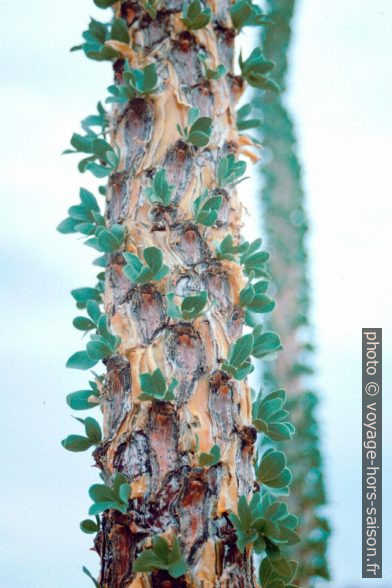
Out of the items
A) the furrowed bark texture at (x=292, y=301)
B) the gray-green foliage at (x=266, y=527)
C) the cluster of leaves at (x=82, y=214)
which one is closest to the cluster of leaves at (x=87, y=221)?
the cluster of leaves at (x=82, y=214)

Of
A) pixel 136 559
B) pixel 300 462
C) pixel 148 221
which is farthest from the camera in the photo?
pixel 300 462

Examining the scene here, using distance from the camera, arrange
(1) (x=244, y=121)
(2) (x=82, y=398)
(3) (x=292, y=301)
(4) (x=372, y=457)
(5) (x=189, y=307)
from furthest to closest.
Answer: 1. (3) (x=292, y=301)
2. (4) (x=372, y=457)
3. (1) (x=244, y=121)
4. (2) (x=82, y=398)
5. (5) (x=189, y=307)

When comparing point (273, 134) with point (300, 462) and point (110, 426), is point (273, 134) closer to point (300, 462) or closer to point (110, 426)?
point (300, 462)

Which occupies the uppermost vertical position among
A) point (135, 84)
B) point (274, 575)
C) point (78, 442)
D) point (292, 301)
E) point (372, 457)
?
point (292, 301)


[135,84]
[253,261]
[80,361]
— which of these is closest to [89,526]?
[80,361]

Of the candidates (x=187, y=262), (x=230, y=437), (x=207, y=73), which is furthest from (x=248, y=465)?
(x=207, y=73)

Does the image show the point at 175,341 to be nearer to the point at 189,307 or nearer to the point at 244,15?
the point at 189,307

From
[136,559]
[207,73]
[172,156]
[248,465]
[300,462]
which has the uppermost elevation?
[207,73]
